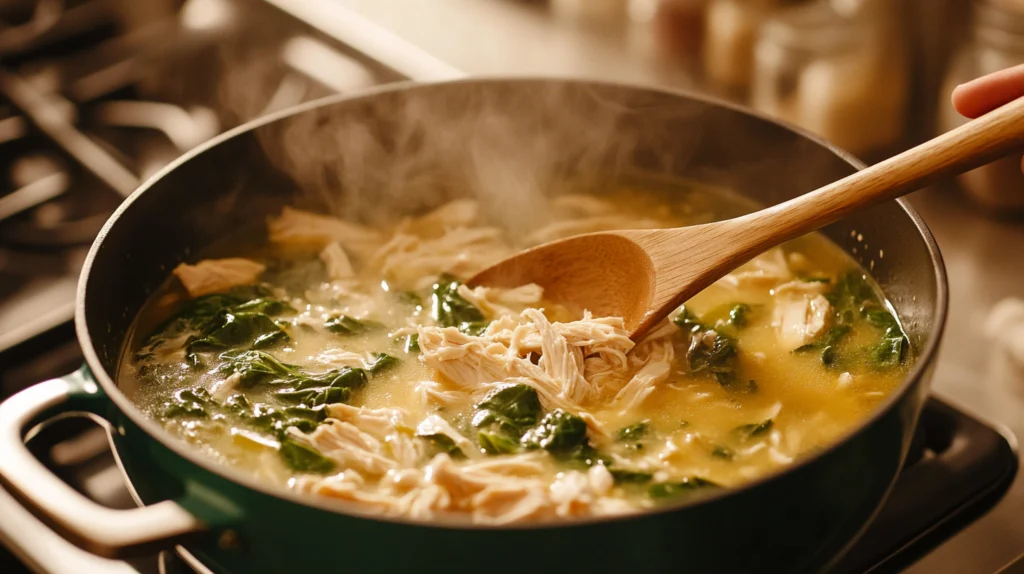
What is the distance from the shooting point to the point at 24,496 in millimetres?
1233

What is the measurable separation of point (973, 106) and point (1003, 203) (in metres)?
0.96

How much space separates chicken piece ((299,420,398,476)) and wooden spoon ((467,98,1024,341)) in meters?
0.47

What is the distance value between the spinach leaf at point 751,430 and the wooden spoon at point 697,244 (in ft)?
0.72

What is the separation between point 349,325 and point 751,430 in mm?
741

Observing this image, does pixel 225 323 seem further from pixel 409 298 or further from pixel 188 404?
pixel 409 298

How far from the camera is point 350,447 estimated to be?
4.90 feet

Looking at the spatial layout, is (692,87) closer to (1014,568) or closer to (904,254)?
(904,254)

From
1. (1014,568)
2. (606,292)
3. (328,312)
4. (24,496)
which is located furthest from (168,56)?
(1014,568)

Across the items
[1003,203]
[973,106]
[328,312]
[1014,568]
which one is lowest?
[1014,568]

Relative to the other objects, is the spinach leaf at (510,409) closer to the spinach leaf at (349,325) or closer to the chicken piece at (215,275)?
the spinach leaf at (349,325)

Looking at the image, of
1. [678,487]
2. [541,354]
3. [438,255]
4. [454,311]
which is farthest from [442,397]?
[438,255]

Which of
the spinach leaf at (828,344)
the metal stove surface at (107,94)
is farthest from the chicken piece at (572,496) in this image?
the metal stove surface at (107,94)

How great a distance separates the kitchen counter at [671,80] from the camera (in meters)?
1.67

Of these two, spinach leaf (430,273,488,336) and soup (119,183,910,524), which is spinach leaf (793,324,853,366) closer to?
soup (119,183,910,524)
